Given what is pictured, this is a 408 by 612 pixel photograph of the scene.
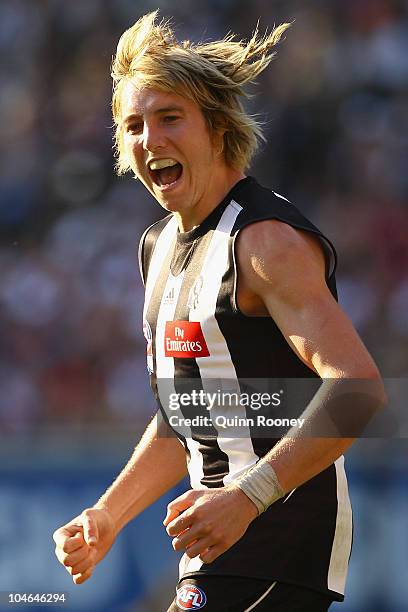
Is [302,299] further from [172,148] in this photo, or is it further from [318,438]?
[172,148]

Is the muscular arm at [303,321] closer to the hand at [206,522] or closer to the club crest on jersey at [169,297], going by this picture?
the hand at [206,522]

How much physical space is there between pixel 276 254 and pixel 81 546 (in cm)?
100

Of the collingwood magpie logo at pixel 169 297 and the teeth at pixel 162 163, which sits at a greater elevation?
the teeth at pixel 162 163

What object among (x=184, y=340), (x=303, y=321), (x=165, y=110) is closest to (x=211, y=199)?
(x=165, y=110)

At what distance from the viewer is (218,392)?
3.26 meters

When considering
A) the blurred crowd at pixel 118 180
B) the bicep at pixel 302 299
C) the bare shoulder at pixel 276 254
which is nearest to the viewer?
the bicep at pixel 302 299

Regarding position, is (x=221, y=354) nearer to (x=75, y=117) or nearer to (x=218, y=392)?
(x=218, y=392)

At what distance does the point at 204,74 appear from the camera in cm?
349

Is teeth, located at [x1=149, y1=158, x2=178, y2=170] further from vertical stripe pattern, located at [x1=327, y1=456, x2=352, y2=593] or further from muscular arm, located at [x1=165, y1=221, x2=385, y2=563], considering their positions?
vertical stripe pattern, located at [x1=327, y1=456, x2=352, y2=593]

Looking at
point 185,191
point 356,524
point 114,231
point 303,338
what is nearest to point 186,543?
point 303,338

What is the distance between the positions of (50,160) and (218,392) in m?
5.04

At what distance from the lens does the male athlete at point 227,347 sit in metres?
2.80

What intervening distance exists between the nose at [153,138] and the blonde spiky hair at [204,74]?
0.41 ft

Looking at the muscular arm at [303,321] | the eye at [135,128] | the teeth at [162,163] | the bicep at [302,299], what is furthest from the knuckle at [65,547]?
the eye at [135,128]
